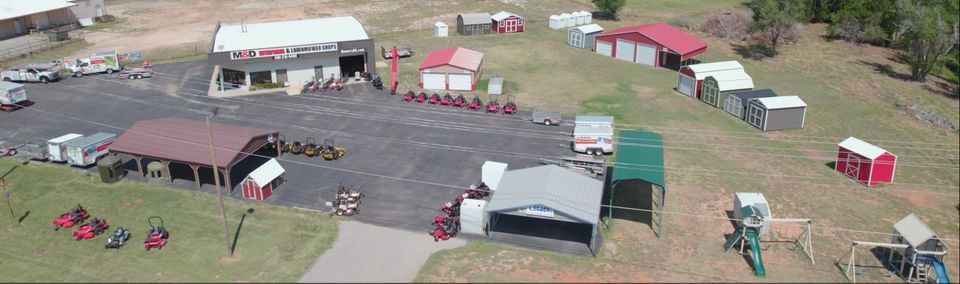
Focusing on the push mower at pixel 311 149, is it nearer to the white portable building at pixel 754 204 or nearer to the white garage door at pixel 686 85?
the white portable building at pixel 754 204

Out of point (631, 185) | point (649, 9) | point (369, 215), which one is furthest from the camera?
point (649, 9)

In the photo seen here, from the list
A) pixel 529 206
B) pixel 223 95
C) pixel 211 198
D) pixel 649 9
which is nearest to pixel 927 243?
pixel 529 206

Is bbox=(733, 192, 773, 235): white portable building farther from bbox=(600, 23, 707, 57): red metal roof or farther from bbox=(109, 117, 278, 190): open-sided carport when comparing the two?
bbox=(600, 23, 707, 57): red metal roof

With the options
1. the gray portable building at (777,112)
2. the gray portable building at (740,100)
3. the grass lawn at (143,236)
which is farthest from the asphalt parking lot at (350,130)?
the gray portable building at (777,112)

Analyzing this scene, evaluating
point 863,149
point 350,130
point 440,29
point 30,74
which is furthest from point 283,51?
point 863,149

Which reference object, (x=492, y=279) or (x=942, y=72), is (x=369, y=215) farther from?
(x=942, y=72)

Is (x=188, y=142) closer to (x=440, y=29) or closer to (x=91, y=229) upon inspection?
(x=91, y=229)
